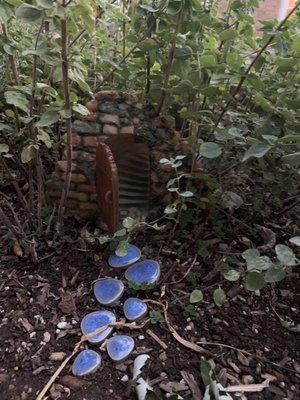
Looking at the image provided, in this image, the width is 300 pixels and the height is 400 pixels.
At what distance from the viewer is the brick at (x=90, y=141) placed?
157 centimetres

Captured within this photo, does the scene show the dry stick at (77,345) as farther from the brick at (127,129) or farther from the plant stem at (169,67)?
the plant stem at (169,67)

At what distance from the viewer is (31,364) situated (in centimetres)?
113

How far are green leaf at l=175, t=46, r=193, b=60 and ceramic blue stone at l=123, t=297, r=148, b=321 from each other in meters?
0.87

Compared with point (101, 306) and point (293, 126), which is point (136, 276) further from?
point (293, 126)

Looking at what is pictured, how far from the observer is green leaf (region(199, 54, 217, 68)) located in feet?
4.00

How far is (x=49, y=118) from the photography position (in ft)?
3.72

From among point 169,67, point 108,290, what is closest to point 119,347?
point 108,290

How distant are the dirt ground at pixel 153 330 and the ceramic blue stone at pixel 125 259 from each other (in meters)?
0.03

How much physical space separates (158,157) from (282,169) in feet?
1.77

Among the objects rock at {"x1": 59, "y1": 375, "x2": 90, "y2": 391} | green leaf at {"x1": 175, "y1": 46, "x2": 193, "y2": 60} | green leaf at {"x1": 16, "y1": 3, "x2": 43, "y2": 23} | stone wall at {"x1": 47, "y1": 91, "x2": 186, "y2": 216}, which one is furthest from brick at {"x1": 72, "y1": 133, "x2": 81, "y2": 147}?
rock at {"x1": 59, "y1": 375, "x2": 90, "y2": 391}

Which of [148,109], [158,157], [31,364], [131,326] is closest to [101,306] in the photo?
[131,326]

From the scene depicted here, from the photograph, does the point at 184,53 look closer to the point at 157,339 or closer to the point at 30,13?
the point at 30,13

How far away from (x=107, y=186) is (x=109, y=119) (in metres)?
0.30

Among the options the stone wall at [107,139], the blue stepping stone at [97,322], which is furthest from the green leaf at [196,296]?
the stone wall at [107,139]
